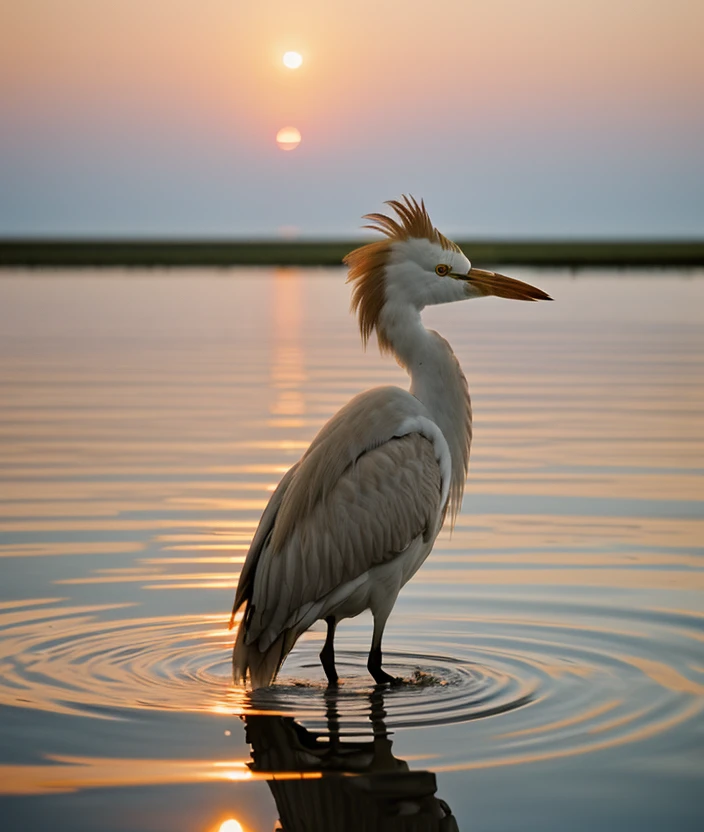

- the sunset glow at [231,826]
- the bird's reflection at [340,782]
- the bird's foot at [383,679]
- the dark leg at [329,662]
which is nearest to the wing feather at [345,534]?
the dark leg at [329,662]

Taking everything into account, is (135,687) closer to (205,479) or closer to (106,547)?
(106,547)

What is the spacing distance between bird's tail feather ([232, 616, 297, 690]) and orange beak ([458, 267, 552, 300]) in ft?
6.89

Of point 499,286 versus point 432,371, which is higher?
point 499,286

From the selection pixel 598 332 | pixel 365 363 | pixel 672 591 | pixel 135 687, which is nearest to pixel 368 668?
pixel 135 687

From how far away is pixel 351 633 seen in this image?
24.9 feet

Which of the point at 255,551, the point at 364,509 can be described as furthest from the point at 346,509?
the point at 255,551

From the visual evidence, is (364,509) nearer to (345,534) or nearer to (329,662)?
(345,534)

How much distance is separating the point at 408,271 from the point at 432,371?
513 mm

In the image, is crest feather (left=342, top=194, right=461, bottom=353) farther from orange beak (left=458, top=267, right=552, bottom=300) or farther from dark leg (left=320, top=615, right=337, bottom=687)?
dark leg (left=320, top=615, right=337, bottom=687)

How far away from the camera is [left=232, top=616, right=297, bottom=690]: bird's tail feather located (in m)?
6.36

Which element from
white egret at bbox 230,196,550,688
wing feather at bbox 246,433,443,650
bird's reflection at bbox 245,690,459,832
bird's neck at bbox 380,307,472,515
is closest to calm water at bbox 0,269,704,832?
bird's reflection at bbox 245,690,459,832

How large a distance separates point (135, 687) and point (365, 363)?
14.8 metres

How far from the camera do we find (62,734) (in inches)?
222

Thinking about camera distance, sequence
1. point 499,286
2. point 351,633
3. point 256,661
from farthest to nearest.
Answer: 1. point 351,633
2. point 499,286
3. point 256,661
